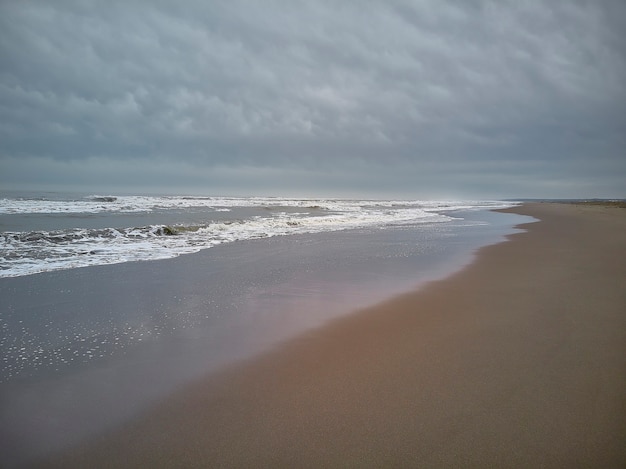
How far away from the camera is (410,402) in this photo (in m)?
2.71

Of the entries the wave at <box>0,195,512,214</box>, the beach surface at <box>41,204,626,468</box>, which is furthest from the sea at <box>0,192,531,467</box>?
the wave at <box>0,195,512,214</box>

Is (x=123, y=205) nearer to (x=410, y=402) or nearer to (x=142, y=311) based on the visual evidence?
(x=142, y=311)

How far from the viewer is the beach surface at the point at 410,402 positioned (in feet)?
7.22

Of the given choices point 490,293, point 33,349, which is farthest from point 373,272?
point 33,349

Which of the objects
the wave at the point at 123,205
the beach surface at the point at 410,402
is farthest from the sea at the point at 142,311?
the wave at the point at 123,205

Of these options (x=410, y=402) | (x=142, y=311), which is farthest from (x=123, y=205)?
(x=410, y=402)

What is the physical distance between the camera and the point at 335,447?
2260mm

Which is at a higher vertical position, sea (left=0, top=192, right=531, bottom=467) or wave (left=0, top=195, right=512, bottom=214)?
wave (left=0, top=195, right=512, bottom=214)

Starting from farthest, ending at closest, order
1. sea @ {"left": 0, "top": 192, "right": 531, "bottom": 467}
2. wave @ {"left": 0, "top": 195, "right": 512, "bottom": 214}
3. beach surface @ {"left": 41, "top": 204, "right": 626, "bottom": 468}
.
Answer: wave @ {"left": 0, "top": 195, "right": 512, "bottom": 214} < sea @ {"left": 0, "top": 192, "right": 531, "bottom": 467} < beach surface @ {"left": 41, "top": 204, "right": 626, "bottom": 468}

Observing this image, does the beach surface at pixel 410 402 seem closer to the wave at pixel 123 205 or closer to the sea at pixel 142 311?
the sea at pixel 142 311

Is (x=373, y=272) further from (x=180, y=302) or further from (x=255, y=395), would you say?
(x=255, y=395)

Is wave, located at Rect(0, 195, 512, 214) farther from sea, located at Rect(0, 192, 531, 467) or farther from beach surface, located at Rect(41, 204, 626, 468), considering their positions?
beach surface, located at Rect(41, 204, 626, 468)

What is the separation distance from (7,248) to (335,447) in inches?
471

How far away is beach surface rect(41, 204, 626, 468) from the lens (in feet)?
7.22
